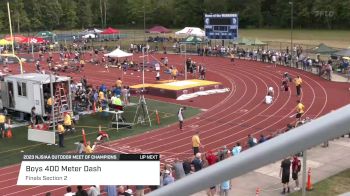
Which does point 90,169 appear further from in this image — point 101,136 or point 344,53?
point 344,53

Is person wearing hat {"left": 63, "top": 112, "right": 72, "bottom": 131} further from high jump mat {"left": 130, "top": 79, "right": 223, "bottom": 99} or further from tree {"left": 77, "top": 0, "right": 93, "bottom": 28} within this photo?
tree {"left": 77, "top": 0, "right": 93, "bottom": 28}

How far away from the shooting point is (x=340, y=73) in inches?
1672

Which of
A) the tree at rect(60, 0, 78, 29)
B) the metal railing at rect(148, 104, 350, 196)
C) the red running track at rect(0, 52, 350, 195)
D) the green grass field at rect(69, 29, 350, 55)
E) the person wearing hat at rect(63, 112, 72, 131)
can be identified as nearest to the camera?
the metal railing at rect(148, 104, 350, 196)

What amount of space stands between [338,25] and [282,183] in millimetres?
87211

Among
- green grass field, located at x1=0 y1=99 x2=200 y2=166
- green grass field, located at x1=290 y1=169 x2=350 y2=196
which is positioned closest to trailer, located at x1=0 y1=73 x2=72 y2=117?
green grass field, located at x1=0 y1=99 x2=200 y2=166

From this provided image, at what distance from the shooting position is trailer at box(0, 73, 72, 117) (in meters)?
25.7

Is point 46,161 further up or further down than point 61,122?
further up

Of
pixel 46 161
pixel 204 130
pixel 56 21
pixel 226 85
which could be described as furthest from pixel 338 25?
pixel 46 161

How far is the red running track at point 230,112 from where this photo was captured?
20781 millimetres

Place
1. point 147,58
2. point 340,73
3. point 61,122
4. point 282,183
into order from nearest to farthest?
point 282,183 < point 61,122 < point 340,73 < point 147,58

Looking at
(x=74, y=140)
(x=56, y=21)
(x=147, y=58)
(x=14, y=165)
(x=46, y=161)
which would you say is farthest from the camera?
(x=56, y=21)

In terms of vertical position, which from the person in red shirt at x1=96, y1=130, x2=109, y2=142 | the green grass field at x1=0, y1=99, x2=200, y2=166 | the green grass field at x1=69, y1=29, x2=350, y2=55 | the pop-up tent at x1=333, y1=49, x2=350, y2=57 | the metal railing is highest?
the metal railing

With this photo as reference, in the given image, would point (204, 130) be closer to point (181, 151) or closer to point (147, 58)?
point (181, 151)

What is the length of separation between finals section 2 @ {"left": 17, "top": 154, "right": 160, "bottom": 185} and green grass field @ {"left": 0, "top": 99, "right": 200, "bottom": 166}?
9.12 metres
